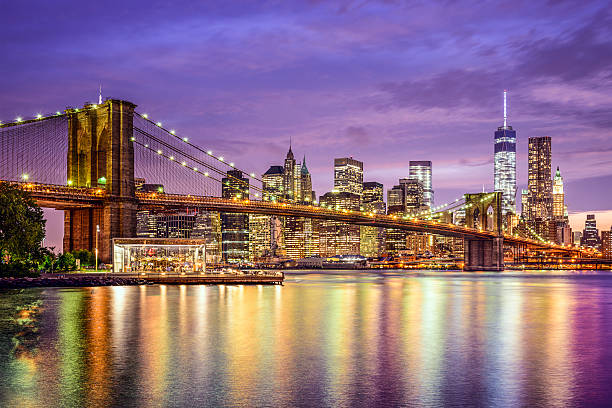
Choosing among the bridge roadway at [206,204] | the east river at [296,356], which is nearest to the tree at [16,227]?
the bridge roadway at [206,204]

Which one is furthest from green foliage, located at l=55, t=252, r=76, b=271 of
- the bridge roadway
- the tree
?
the tree

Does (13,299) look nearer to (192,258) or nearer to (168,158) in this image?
(192,258)

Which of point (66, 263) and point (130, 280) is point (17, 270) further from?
point (130, 280)

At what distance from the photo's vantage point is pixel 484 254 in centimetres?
14650

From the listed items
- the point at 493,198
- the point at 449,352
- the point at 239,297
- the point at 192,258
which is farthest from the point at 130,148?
the point at 493,198

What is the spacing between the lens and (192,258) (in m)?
81.8

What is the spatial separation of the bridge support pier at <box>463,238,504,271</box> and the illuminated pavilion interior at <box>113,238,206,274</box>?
79.3m

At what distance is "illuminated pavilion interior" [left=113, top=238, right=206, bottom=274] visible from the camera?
76.1 m

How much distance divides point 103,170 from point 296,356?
6483 centimetres

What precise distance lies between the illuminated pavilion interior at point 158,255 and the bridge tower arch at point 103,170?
6.61 feet

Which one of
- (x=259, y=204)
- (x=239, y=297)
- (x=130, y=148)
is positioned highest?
(x=130, y=148)

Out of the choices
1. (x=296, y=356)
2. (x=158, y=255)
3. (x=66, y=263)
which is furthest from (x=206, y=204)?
(x=296, y=356)

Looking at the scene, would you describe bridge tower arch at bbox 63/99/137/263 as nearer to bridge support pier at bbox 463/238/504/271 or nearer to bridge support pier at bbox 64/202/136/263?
bridge support pier at bbox 64/202/136/263

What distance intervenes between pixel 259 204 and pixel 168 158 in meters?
17.4
